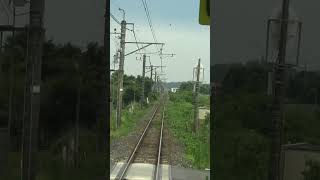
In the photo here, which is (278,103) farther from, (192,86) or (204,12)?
(192,86)

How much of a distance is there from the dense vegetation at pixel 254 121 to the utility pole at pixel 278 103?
1013 millimetres

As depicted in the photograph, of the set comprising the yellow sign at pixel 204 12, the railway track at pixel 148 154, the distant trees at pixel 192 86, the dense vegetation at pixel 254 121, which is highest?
the yellow sign at pixel 204 12

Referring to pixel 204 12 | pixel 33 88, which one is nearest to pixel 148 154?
pixel 204 12

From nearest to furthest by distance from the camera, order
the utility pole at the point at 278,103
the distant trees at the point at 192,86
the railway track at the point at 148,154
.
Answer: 1. the utility pole at the point at 278,103
2. the railway track at the point at 148,154
3. the distant trees at the point at 192,86

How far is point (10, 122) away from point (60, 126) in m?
1.23

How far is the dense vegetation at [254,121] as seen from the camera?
952cm

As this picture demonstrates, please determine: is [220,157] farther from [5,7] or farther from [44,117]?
[5,7]

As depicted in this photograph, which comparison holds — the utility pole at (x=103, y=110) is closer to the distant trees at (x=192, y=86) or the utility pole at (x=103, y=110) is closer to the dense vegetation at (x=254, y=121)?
the dense vegetation at (x=254, y=121)

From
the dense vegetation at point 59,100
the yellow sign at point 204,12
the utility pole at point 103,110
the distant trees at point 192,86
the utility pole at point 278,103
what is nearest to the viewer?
the utility pole at point 278,103

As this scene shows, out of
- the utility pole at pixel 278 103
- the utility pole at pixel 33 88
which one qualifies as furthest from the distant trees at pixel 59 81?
the utility pole at pixel 278 103

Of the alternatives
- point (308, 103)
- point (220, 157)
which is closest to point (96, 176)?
point (220, 157)

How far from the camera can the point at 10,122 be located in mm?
7820

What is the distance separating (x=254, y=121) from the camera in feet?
33.8

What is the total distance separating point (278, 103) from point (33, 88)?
297cm
